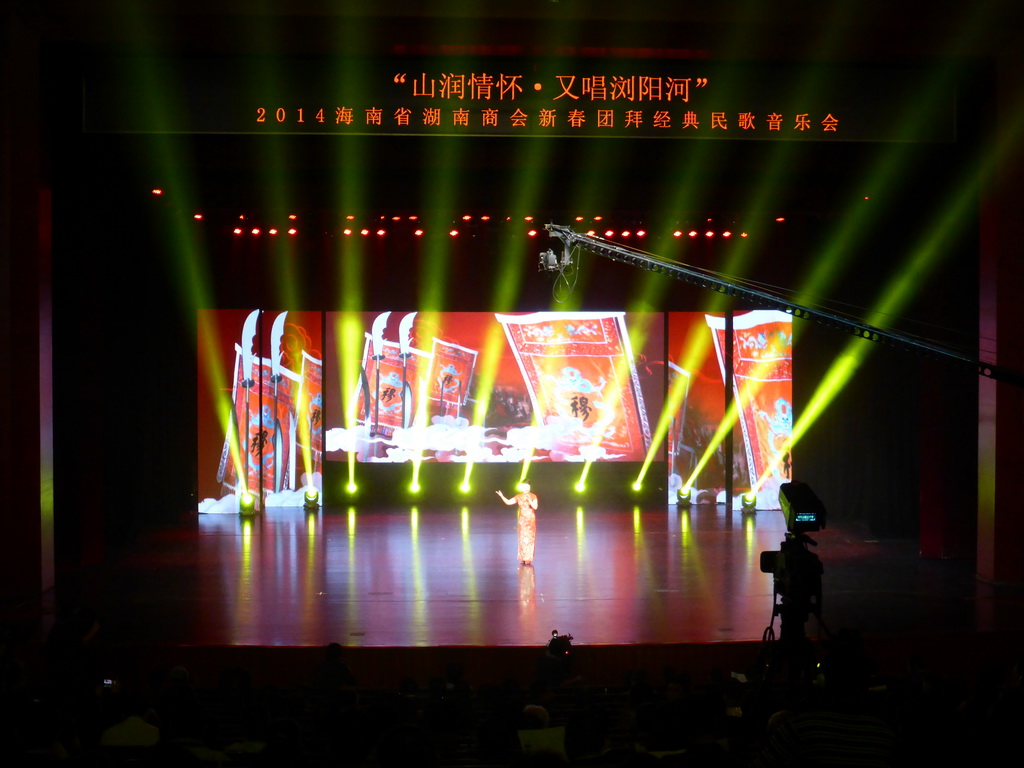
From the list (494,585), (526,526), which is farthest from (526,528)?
(494,585)

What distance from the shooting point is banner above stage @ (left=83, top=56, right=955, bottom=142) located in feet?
24.0

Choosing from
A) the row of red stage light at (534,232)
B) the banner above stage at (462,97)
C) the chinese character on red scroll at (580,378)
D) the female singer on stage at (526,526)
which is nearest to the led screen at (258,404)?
the row of red stage light at (534,232)

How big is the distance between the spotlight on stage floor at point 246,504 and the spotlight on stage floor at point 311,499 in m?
0.59

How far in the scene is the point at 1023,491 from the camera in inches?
314

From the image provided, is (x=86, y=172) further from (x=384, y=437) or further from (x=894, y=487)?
(x=894, y=487)

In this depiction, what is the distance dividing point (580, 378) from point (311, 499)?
11.2 feet

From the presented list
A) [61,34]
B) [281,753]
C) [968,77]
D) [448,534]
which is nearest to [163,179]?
[61,34]

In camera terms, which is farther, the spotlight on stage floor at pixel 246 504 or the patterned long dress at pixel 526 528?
the spotlight on stage floor at pixel 246 504

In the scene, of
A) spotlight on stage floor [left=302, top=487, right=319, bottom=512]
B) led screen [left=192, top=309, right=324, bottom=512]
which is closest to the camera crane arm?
led screen [left=192, top=309, right=324, bottom=512]

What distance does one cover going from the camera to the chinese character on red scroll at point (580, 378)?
1229 cm

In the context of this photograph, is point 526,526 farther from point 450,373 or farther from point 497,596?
point 450,373

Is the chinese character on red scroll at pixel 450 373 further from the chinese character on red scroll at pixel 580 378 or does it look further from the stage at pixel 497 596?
the stage at pixel 497 596

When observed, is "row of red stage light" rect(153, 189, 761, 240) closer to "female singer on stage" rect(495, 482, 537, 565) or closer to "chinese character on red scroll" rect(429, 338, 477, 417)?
"chinese character on red scroll" rect(429, 338, 477, 417)

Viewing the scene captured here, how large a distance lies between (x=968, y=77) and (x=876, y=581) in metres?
3.92
